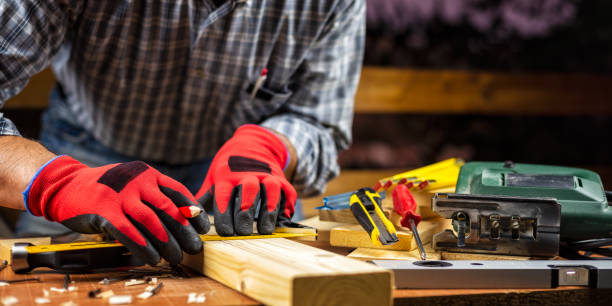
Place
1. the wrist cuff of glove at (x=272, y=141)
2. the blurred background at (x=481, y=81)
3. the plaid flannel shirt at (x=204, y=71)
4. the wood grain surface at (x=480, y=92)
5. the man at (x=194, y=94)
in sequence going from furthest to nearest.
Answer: the blurred background at (x=481, y=81)
the wood grain surface at (x=480, y=92)
the plaid flannel shirt at (x=204, y=71)
the wrist cuff of glove at (x=272, y=141)
the man at (x=194, y=94)

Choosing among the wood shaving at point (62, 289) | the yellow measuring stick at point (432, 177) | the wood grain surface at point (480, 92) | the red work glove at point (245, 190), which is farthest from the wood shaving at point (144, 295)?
the wood grain surface at point (480, 92)

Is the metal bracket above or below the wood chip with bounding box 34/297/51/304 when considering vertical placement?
above

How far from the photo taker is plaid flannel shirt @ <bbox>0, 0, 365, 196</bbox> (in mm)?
1468

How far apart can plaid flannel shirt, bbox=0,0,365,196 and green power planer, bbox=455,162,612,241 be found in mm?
508

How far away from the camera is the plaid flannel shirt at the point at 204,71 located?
4.82 ft

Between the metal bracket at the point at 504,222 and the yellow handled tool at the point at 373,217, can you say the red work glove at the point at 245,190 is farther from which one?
the metal bracket at the point at 504,222

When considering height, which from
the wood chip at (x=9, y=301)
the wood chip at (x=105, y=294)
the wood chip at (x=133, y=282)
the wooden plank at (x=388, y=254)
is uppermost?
the wood chip at (x=9, y=301)

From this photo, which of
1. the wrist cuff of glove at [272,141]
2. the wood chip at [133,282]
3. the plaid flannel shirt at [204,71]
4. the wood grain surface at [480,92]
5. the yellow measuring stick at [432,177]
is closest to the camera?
the wood chip at [133,282]

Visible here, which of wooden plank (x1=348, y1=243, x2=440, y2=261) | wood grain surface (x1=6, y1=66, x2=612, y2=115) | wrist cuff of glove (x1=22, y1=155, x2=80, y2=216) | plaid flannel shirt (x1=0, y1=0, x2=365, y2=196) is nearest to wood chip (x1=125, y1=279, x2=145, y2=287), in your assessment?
wrist cuff of glove (x1=22, y1=155, x2=80, y2=216)

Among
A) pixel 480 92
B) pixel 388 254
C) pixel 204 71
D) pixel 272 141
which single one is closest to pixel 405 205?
pixel 388 254

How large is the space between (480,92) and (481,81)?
61 mm

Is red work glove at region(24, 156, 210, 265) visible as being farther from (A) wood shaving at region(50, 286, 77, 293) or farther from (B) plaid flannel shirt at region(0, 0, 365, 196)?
(B) plaid flannel shirt at region(0, 0, 365, 196)

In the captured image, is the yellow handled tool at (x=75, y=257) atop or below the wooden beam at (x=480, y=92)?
below

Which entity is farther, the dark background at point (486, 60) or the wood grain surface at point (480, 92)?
the dark background at point (486, 60)
